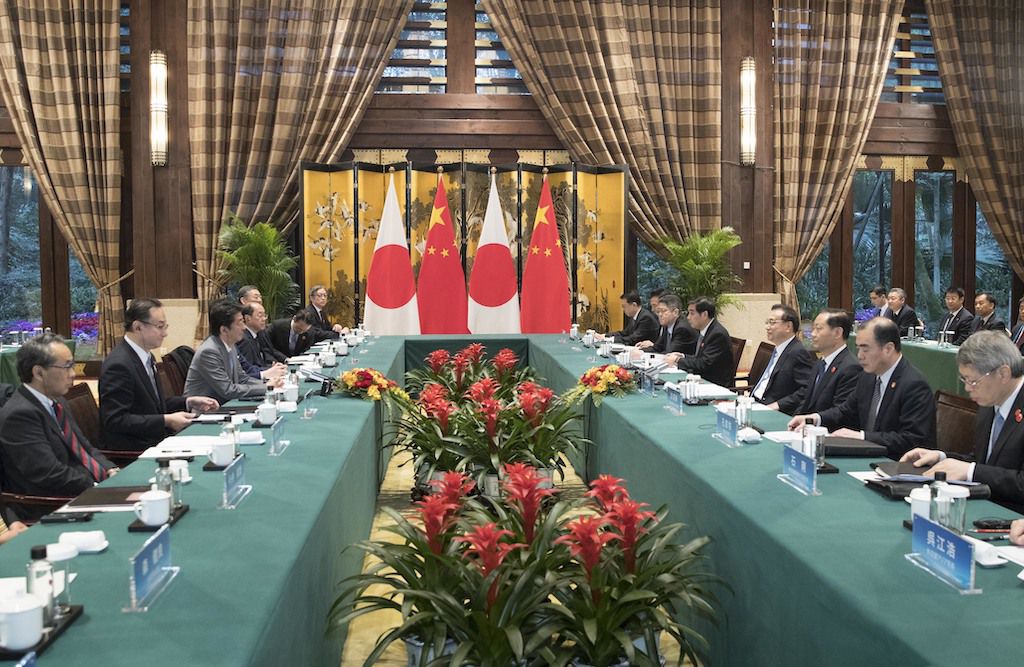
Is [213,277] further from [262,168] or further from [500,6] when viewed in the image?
[500,6]

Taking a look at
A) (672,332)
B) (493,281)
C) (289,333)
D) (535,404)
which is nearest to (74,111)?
(289,333)

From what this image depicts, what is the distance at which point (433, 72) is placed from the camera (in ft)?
34.5

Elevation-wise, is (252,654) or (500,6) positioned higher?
(500,6)

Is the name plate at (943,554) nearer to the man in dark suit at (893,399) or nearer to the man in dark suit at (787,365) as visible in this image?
the man in dark suit at (893,399)

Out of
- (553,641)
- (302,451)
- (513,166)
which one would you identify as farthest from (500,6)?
(553,641)

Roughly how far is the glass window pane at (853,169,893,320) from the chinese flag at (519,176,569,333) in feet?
12.7

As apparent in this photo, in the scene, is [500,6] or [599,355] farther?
[500,6]

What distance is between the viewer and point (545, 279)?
9.62m

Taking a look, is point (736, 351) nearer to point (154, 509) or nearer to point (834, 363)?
point (834, 363)

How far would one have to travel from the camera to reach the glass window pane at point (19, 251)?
33.4 ft

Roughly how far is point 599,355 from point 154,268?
5519mm

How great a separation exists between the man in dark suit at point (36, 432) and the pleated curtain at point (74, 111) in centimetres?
711

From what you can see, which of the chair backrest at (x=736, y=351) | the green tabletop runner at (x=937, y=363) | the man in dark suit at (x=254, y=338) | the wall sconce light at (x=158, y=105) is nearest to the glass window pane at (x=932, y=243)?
the green tabletop runner at (x=937, y=363)

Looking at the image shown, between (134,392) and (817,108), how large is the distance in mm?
8545
